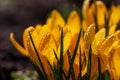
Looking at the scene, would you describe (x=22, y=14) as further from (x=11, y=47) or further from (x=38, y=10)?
(x=11, y=47)

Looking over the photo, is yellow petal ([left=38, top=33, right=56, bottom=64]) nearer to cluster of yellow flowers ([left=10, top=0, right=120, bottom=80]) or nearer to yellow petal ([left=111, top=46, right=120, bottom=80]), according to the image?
cluster of yellow flowers ([left=10, top=0, right=120, bottom=80])

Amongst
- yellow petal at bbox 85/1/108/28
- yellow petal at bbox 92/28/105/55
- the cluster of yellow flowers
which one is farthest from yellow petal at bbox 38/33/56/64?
yellow petal at bbox 85/1/108/28

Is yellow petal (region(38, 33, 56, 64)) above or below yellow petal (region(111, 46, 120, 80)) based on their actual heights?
above

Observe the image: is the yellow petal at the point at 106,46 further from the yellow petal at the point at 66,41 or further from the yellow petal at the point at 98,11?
the yellow petal at the point at 98,11

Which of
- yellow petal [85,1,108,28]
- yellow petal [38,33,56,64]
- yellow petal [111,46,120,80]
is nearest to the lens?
yellow petal [111,46,120,80]

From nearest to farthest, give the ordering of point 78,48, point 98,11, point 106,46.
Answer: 1. point 106,46
2. point 78,48
3. point 98,11

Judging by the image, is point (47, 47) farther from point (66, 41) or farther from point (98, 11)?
point (98, 11)

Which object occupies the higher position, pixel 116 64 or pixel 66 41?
pixel 66 41

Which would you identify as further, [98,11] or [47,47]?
[98,11]

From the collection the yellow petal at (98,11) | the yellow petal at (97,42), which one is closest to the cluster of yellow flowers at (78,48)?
the yellow petal at (97,42)

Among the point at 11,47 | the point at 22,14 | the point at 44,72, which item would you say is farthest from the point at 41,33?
the point at 22,14

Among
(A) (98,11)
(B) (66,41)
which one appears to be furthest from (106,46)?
(A) (98,11)
